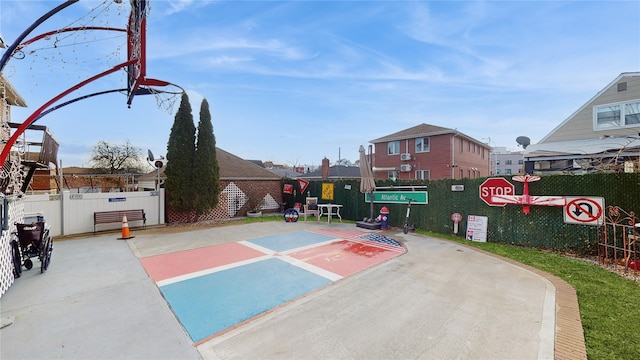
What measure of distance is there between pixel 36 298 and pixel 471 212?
402 inches

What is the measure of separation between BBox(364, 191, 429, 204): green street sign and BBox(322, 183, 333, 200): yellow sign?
2201 millimetres

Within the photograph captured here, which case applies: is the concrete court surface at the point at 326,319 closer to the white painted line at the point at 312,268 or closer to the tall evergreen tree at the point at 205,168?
the white painted line at the point at 312,268

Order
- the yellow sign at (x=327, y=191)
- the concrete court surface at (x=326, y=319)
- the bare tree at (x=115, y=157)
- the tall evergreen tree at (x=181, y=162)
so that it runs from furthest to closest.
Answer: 1. the bare tree at (x=115, y=157)
2. the yellow sign at (x=327, y=191)
3. the tall evergreen tree at (x=181, y=162)
4. the concrete court surface at (x=326, y=319)

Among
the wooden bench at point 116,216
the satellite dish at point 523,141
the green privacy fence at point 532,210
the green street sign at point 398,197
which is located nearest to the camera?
the green privacy fence at point 532,210

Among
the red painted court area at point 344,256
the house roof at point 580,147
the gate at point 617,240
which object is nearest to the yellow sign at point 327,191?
the red painted court area at point 344,256

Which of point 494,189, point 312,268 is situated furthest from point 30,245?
point 494,189

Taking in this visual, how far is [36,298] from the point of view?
155 inches

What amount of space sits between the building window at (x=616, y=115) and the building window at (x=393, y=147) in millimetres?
12521

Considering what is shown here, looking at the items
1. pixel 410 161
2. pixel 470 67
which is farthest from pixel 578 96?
pixel 410 161

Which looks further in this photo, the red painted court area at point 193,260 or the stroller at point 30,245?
the red painted court area at point 193,260

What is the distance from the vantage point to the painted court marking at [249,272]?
3541 millimetres

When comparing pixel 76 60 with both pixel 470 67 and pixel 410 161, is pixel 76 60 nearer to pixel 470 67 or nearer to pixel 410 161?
pixel 470 67

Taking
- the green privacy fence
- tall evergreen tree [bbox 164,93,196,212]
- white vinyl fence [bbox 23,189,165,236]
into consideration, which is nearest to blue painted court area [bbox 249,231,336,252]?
the green privacy fence

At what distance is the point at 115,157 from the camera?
27297 millimetres
